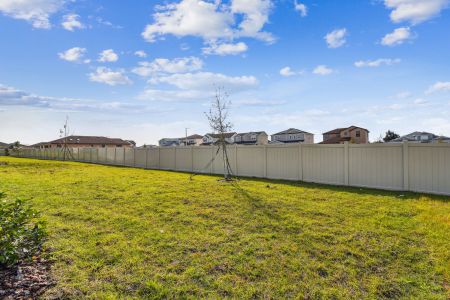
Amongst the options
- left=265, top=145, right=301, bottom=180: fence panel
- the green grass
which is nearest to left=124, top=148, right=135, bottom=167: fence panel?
left=265, top=145, right=301, bottom=180: fence panel

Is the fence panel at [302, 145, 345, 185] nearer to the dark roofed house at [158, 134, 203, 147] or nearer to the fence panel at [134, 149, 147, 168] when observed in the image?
the fence panel at [134, 149, 147, 168]

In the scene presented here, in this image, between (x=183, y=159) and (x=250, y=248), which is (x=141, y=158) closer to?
(x=183, y=159)

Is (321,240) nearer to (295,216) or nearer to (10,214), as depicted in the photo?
(295,216)

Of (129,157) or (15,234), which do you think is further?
(129,157)

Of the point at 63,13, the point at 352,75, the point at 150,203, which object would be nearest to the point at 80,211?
the point at 150,203

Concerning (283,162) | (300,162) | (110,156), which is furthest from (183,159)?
(110,156)

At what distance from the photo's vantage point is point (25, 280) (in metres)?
3.14

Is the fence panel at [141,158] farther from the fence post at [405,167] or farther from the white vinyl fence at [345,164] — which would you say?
the fence post at [405,167]

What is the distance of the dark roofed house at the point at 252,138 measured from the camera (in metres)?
65.6

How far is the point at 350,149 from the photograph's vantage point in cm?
994

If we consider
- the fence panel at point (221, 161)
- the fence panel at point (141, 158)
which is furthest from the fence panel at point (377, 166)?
the fence panel at point (141, 158)

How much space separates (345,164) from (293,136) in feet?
185

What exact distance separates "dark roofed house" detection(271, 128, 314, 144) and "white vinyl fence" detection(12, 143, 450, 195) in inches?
2017

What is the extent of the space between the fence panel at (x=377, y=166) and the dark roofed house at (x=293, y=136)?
180ft
